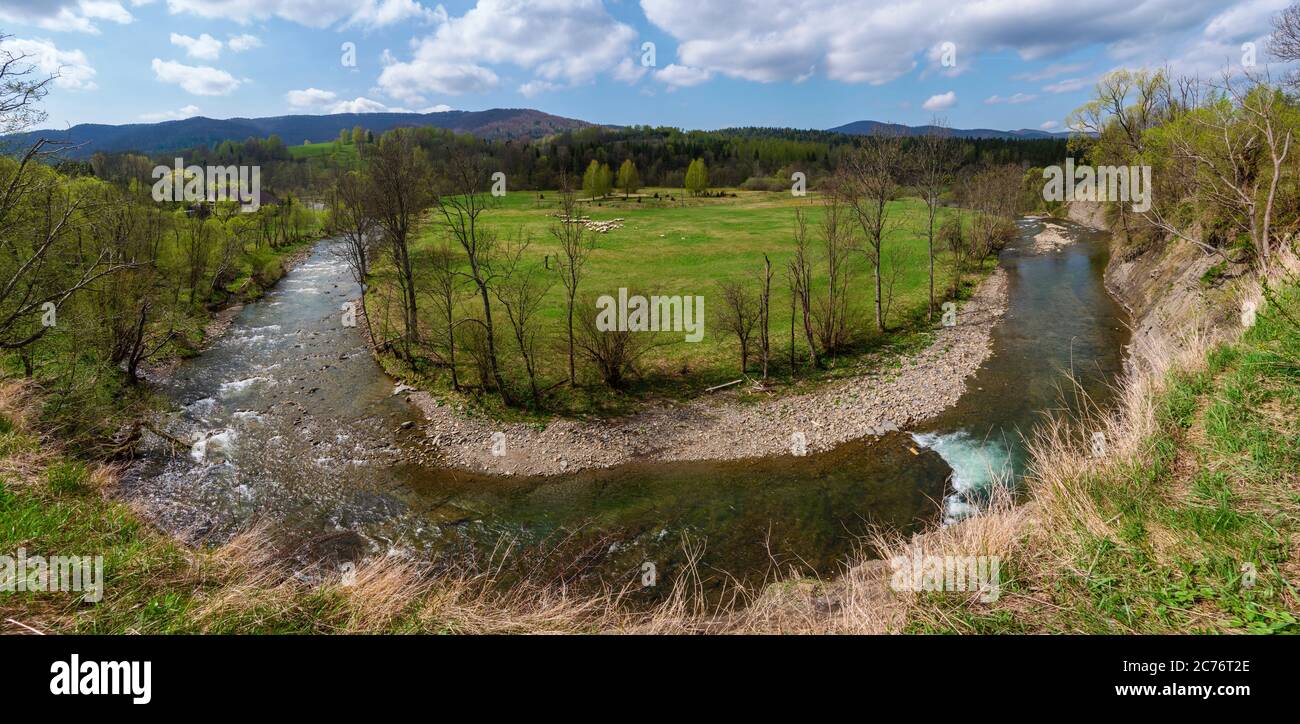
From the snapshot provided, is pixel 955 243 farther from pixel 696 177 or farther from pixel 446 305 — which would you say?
pixel 696 177

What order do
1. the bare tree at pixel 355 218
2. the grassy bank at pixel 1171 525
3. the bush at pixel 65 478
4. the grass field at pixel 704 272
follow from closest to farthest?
the grassy bank at pixel 1171 525 → the bush at pixel 65 478 → the grass field at pixel 704 272 → the bare tree at pixel 355 218

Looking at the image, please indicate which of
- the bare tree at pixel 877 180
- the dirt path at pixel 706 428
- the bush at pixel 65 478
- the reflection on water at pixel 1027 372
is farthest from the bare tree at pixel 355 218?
the reflection on water at pixel 1027 372

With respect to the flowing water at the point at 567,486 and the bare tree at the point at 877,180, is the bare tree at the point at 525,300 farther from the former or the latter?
the bare tree at the point at 877,180

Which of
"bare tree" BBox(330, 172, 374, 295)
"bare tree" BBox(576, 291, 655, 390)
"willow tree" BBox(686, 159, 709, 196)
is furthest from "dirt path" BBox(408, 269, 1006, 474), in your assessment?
"willow tree" BBox(686, 159, 709, 196)

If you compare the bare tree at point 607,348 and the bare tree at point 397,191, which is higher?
the bare tree at point 397,191

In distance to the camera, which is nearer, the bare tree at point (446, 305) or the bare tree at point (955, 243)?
the bare tree at point (446, 305)
